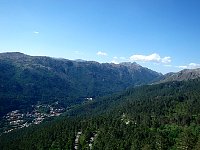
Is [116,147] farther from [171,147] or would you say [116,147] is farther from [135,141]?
[171,147]

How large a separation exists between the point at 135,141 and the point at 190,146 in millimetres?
40570

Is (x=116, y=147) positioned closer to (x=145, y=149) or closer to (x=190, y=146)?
(x=145, y=149)

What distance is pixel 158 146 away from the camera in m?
190

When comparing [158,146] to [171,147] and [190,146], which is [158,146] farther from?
[190,146]

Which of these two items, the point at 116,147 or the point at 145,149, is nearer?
the point at 145,149

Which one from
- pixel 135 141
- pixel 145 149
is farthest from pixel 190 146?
pixel 135 141

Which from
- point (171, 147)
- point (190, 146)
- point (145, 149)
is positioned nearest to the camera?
point (190, 146)

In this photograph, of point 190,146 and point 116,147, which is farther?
point 116,147

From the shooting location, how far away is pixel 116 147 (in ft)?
650

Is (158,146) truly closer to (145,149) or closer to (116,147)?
(145,149)

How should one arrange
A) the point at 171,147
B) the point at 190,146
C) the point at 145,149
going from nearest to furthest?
1. the point at 190,146
2. the point at 145,149
3. the point at 171,147

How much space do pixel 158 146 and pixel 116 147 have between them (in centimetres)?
2621

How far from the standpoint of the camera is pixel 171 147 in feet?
641

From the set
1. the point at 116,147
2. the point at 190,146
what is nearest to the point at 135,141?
A: the point at 116,147
